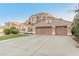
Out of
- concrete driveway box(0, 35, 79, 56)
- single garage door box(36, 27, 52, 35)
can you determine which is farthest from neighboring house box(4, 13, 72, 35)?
concrete driveway box(0, 35, 79, 56)

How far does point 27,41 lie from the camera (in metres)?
3.57

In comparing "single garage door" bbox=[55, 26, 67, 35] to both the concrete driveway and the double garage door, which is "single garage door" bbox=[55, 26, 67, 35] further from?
the concrete driveway

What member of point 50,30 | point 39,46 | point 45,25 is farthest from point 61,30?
point 39,46

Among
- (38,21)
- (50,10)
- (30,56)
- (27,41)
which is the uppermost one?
(50,10)

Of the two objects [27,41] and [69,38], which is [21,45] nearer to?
[27,41]

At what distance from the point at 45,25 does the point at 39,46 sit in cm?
53

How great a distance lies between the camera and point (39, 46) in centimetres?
347

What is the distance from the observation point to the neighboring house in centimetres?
356

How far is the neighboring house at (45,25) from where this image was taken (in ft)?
11.7

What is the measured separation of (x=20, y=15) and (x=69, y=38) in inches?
46.0

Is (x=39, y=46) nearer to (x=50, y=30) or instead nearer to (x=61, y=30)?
(x=50, y=30)

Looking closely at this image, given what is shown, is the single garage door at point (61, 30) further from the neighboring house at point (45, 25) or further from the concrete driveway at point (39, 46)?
the concrete driveway at point (39, 46)

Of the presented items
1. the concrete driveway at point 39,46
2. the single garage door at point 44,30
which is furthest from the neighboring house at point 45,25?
the concrete driveway at point 39,46

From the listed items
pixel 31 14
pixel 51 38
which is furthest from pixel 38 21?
pixel 51 38
